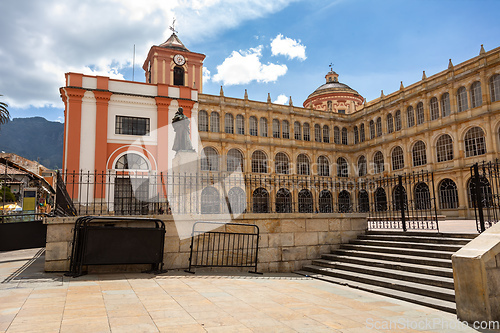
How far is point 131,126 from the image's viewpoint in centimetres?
2009

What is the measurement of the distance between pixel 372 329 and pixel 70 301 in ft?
12.7

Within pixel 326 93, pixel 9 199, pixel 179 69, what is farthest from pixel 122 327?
pixel 326 93

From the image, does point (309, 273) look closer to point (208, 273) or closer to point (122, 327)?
point (208, 273)

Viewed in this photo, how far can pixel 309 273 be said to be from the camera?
8.47 metres

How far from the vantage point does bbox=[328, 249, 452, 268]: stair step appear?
6610 millimetres


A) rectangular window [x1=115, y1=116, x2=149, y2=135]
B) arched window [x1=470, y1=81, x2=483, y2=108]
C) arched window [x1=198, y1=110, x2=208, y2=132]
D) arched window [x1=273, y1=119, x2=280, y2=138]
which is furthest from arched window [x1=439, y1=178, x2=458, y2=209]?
rectangular window [x1=115, y1=116, x2=149, y2=135]

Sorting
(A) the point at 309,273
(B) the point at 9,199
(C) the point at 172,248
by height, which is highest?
(B) the point at 9,199

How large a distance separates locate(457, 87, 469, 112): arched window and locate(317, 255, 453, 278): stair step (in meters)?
24.4

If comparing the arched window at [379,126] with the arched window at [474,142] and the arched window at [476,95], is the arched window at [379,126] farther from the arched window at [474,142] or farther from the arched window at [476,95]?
the arched window at [476,95]

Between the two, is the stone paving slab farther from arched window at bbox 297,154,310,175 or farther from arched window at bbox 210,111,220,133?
arched window at bbox 297,154,310,175

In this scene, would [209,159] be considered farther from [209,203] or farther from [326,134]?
[209,203]

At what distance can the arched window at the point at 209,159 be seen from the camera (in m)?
31.7

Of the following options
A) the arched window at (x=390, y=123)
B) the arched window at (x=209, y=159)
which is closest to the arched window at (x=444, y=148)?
the arched window at (x=390, y=123)

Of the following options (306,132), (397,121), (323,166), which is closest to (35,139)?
(306,132)
